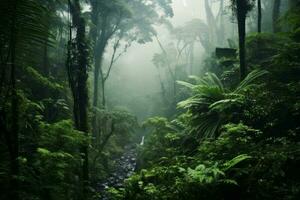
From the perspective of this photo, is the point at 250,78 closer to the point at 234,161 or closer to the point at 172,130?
the point at 234,161

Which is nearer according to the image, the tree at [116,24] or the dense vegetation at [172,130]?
the dense vegetation at [172,130]

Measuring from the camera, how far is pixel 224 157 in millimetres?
5293

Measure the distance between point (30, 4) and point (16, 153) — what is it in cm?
131

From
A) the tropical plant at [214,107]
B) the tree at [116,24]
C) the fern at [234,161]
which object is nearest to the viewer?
the fern at [234,161]

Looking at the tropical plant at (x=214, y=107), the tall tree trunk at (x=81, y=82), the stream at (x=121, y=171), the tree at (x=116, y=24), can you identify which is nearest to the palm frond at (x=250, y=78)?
the tropical plant at (x=214, y=107)

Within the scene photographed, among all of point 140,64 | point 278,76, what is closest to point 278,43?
point 278,76

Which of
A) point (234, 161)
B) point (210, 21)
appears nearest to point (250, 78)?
point (234, 161)

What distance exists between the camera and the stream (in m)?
10.8

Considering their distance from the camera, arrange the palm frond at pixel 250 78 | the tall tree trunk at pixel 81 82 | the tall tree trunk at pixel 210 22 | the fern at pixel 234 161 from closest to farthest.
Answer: the fern at pixel 234 161 < the palm frond at pixel 250 78 < the tall tree trunk at pixel 81 82 < the tall tree trunk at pixel 210 22

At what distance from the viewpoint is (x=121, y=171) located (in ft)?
44.4

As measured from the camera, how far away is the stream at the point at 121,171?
1084cm

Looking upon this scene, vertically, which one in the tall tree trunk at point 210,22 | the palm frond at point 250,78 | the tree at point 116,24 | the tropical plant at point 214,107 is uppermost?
the tall tree trunk at point 210,22

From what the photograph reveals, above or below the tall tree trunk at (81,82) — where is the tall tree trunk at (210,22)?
above

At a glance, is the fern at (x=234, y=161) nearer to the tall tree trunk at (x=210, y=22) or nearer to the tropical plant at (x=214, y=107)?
the tropical plant at (x=214, y=107)
